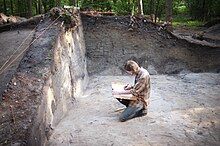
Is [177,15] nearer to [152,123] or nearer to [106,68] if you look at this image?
[106,68]

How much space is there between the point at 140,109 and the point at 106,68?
475 centimetres

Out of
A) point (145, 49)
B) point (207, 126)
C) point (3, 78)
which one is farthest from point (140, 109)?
point (145, 49)

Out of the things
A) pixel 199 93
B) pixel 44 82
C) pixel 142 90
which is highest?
pixel 44 82

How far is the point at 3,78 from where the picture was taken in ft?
27.4

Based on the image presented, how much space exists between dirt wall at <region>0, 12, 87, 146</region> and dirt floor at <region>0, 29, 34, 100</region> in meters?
0.94

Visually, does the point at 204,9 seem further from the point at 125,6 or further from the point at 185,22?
the point at 125,6

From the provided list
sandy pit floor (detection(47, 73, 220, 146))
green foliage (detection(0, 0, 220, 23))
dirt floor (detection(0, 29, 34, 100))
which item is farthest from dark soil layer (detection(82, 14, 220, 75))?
green foliage (detection(0, 0, 220, 23))

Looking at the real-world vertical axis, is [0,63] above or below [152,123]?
above

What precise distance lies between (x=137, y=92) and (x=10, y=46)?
4669 mm

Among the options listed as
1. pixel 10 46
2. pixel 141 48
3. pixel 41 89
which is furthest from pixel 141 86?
pixel 141 48

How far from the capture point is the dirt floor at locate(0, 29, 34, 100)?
27.7 ft

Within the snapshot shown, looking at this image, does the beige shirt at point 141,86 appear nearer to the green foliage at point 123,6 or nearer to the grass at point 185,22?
the grass at point 185,22

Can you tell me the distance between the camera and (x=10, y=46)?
34.1 feet

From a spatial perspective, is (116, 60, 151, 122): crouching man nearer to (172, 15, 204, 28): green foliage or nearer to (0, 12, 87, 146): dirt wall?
(0, 12, 87, 146): dirt wall
